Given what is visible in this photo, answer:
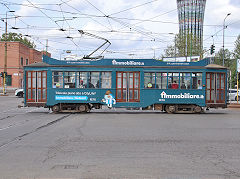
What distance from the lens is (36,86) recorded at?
17938 millimetres

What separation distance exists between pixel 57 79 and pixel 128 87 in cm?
415

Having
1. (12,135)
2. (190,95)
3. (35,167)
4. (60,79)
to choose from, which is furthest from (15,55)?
(35,167)

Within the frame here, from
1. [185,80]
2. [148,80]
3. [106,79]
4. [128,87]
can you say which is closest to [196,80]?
[185,80]

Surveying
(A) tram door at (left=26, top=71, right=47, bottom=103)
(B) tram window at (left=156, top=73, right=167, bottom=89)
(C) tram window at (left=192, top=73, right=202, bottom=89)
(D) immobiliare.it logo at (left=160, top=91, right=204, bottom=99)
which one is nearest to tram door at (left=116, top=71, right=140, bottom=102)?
(B) tram window at (left=156, top=73, right=167, bottom=89)

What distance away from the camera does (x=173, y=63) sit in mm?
18016

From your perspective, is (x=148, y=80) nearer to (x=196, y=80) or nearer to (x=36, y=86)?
(x=196, y=80)

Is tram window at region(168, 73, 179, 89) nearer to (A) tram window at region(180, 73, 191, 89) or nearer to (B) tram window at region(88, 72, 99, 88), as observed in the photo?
(A) tram window at region(180, 73, 191, 89)

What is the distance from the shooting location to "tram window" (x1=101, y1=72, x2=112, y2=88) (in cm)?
1797

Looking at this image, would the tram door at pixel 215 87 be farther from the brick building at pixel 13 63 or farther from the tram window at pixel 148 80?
the brick building at pixel 13 63

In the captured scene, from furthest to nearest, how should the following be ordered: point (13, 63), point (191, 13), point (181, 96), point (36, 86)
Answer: point (191, 13), point (13, 63), point (36, 86), point (181, 96)

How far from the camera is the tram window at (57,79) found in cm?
1795

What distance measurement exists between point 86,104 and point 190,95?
603 centimetres

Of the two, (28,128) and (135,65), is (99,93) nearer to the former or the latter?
(135,65)

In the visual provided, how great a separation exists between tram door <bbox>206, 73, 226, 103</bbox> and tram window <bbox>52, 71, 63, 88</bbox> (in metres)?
8.52
